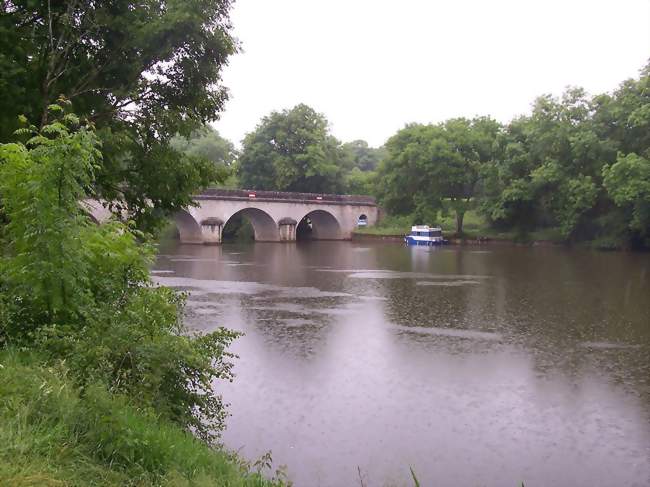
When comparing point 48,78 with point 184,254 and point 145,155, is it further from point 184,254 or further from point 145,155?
point 184,254

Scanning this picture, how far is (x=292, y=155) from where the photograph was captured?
63.9 m

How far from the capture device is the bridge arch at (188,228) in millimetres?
51800

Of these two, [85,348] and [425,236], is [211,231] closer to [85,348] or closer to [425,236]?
[425,236]

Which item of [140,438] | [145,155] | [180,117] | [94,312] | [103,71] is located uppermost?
[103,71]

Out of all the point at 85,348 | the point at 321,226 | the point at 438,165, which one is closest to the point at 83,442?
the point at 85,348

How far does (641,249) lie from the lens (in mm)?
42844

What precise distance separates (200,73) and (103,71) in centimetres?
163

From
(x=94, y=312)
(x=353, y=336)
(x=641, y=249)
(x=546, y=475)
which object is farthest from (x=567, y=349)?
(x=641, y=249)

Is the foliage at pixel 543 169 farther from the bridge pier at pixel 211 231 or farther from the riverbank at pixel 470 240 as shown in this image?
the bridge pier at pixel 211 231

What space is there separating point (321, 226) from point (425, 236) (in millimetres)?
16563

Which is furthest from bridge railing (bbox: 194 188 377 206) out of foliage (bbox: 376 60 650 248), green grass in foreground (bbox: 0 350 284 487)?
green grass in foreground (bbox: 0 350 284 487)

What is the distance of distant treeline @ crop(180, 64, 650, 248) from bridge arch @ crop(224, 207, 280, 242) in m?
5.99

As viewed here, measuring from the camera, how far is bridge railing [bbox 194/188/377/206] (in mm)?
51812

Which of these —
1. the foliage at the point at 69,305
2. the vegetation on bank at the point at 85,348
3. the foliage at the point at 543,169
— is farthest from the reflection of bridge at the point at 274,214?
the foliage at the point at 69,305
